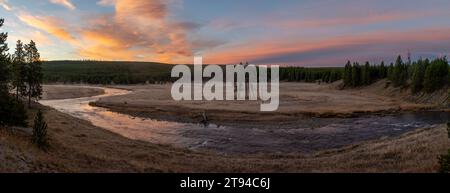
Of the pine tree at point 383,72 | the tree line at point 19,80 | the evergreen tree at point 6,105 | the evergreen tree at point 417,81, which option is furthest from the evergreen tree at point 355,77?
the evergreen tree at point 6,105

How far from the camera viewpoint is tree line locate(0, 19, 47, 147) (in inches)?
964

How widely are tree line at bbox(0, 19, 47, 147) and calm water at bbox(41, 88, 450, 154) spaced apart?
12172 mm

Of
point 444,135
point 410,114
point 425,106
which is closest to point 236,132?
point 444,135

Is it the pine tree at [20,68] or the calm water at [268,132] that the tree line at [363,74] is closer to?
the calm water at [268,132]

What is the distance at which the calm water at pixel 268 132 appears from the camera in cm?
3834

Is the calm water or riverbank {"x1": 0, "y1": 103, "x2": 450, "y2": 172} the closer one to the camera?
riverbank {"x1": 0, "y1": 103, "x2": 450, "y2": 172}

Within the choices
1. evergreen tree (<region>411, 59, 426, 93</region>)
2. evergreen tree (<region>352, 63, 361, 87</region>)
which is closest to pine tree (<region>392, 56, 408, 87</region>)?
evergreen tree (<region>411, 59, 426, 93</region>)

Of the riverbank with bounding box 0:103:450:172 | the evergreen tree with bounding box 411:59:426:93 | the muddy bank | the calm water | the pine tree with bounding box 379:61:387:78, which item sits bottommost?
the calm water

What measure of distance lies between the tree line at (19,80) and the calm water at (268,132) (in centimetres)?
1217

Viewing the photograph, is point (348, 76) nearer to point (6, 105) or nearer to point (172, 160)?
point (172, 160)

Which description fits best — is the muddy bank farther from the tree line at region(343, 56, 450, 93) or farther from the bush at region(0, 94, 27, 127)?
the tree line at region(343, 56, 450, 93)

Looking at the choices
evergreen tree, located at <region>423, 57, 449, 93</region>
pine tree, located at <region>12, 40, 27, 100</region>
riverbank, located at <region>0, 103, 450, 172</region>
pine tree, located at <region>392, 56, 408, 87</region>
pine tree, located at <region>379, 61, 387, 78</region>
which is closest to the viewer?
riverbank, located at <region>0, 103, 450, 172</region>
